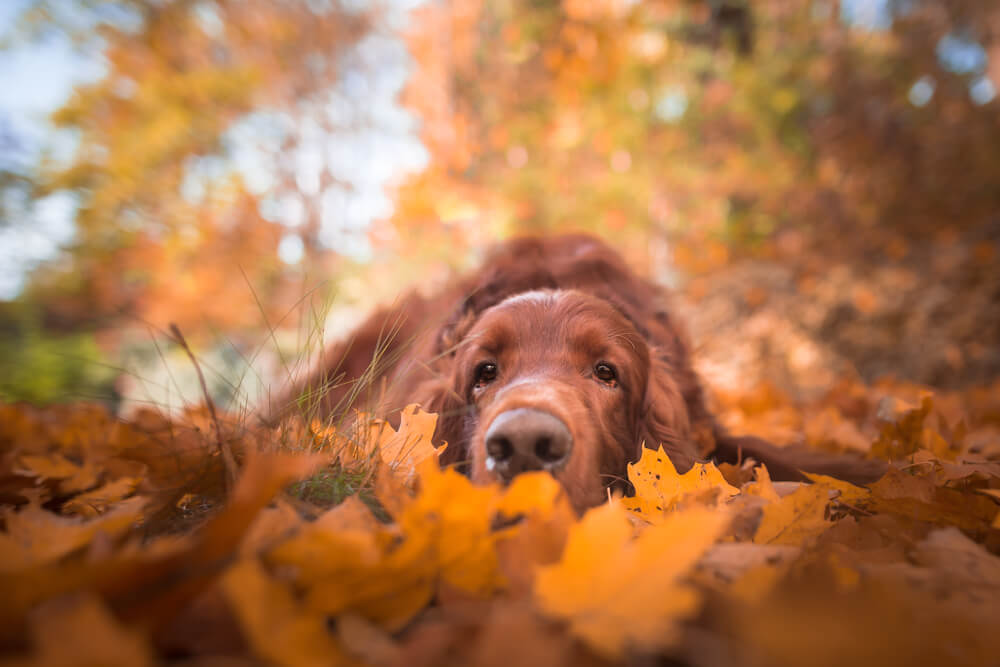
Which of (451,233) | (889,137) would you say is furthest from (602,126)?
(889,137)

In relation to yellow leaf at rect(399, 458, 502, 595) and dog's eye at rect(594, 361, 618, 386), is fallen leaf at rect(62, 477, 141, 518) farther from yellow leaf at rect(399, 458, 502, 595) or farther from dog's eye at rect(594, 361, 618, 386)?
dog's eye at rect(594, 361, 618, 386)

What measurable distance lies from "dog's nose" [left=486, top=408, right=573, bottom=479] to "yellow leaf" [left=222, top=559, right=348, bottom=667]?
0.69 metres

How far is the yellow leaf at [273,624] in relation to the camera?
64cm

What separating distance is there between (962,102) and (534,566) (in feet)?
26.3

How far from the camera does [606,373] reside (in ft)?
6.28

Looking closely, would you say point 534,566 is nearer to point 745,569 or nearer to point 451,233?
point 745,569

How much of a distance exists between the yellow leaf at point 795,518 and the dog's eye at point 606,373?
83 centimetres

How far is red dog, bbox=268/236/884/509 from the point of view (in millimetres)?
1427

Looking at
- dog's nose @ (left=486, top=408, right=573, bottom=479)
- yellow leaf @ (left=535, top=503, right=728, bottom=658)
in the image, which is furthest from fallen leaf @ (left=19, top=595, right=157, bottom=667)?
dog's nose @ (left=486, top=408, right=573, bottom=479)

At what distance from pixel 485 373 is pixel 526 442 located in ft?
2.01

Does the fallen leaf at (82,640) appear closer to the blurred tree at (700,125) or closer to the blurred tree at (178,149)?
the blurred tree at (178,149)

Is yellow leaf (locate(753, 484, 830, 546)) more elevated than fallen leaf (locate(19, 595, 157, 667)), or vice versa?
fallen leaf (locate(19, 595, 157, 667))

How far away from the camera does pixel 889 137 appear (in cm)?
648

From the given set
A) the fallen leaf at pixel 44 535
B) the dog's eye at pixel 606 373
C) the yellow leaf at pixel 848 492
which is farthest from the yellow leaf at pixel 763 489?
the fallen leaf at pixel 44 535
